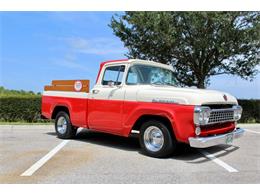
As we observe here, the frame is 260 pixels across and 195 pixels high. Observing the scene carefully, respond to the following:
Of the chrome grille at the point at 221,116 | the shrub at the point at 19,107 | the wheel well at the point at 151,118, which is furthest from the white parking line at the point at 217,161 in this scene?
the shrub at the point at 19,107

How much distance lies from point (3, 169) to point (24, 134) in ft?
15.5

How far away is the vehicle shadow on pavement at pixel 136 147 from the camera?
22.7 ft

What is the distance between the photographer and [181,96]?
20.7 ft

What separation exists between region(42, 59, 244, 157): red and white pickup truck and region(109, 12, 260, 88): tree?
17.4ft

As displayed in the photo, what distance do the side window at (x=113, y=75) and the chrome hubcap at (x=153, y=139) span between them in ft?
4.95

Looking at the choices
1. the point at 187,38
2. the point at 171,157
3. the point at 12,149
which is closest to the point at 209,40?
the point at 187,38

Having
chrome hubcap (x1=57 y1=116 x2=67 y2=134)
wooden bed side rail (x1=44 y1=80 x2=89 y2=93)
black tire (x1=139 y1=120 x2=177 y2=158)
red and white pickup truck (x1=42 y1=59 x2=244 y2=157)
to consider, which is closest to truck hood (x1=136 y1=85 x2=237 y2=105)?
red and white pickup truck (x1=42 y1=59 x2=244 y2=157)

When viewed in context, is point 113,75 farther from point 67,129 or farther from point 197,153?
point 197,153

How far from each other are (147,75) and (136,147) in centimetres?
193

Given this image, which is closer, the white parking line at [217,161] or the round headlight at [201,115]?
the white parking line at [217,161]

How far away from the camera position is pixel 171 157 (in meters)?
6.84

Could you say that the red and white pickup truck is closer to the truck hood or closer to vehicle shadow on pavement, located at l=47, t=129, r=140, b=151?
the truck hood

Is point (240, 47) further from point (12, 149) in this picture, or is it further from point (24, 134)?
point (12, 149)

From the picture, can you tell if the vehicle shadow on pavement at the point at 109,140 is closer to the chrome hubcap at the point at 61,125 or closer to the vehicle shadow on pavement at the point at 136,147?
the vehicle shadow on pavement at the point at 136,147
